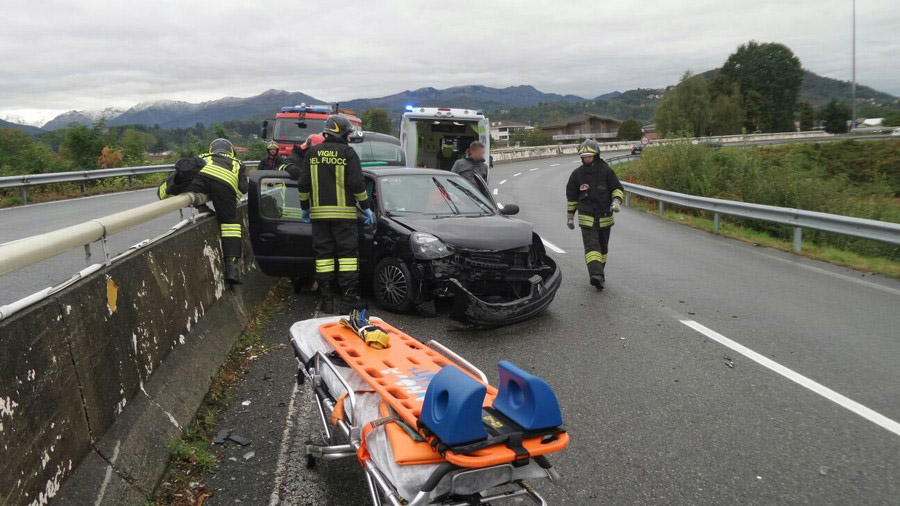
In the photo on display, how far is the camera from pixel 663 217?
17234 millimetres

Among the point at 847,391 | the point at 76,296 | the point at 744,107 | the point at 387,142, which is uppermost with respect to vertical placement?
the point at 744,107

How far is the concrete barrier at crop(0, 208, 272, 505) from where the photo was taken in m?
2.52

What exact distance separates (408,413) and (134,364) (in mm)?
1841

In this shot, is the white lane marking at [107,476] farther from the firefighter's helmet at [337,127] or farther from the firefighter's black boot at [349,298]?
the firefighter's helmet at [337,127]

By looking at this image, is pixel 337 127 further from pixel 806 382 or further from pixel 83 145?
pixel 83 145

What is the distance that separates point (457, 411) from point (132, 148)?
26.1 metres

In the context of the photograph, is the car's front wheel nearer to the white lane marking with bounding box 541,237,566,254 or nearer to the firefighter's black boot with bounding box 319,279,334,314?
the firefighter's black boot with bounding box 319,279,334,314

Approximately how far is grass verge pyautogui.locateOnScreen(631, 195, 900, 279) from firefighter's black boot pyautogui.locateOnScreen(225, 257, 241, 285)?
8.96 m

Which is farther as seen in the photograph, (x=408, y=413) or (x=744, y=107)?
(x=744, y=107)

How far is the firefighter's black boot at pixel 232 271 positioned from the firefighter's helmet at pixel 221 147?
3.73 feet

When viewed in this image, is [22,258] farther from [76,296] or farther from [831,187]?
[831,187]

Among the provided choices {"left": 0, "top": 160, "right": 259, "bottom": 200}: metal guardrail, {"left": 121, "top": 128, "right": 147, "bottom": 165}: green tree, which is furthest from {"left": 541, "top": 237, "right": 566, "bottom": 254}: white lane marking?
{"left": 121, "top": 128, "right": 147, "bottom": 165}: green tree

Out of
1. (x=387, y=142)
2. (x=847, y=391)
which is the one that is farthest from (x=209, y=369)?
(x=387, y=142)

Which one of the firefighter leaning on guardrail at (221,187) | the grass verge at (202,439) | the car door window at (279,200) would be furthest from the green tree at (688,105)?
the grass verge at (202,439)
